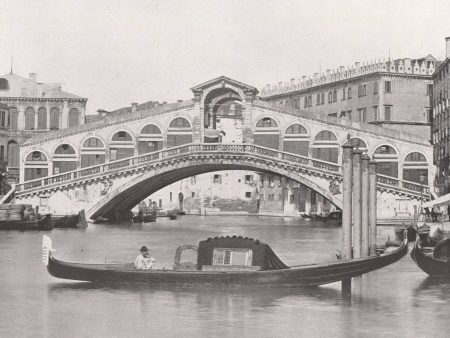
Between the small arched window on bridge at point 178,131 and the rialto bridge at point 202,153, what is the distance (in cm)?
5

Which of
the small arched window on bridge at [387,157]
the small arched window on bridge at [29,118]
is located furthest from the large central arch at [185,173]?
the small arched window on bridge at [29,118]

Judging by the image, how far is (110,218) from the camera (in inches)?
1956

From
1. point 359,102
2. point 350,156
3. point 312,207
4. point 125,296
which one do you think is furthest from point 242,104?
point 125,296

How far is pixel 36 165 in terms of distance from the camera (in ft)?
157

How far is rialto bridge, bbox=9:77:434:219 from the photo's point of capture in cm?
4359

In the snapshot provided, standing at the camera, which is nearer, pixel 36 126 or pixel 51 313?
pixel 51 313

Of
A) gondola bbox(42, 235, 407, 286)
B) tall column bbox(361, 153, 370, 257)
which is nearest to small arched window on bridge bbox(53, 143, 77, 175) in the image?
tall column bbox(361, 153, 370, 257)

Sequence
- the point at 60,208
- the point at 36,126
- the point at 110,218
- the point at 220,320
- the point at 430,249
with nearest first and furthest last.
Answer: the point at 220,320 → the point at 430,249 → the point at 60,208 → the point at 110,218 → the point at 36,126

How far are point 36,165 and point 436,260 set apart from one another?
31101mm

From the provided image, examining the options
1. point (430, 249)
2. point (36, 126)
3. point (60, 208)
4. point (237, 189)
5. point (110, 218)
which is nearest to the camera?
point (430, 249)

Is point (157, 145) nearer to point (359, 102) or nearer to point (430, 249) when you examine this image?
point (359, 102)

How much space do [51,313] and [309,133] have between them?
3159 cm

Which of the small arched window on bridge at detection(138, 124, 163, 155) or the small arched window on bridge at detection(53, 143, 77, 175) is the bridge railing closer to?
the small arched window on bridge at detection(138, 124, 163, 155)

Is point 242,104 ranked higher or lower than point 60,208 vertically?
higher
